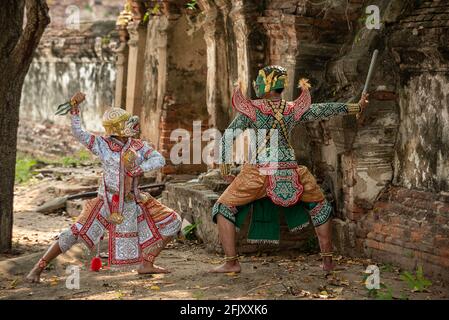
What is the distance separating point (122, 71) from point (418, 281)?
8017mm

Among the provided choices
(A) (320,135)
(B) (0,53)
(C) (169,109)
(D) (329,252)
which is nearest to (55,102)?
(C) (169,109)

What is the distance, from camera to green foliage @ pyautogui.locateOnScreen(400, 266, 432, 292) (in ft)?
18.3

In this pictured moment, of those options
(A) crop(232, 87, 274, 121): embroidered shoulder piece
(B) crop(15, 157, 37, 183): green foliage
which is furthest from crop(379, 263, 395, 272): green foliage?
(B) crop(15, 157, 37, 183): green foliage

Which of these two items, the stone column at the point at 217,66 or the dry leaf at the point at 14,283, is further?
the stone column at the point at 217,66

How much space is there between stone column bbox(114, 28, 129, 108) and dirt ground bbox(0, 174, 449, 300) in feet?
17.7

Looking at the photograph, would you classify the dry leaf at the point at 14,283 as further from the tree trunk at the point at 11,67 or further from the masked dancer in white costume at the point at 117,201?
the tree trunk at the point at 11,67

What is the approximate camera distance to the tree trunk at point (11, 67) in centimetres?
749

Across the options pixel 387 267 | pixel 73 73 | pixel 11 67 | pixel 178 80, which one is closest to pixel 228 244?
pixel 387 267

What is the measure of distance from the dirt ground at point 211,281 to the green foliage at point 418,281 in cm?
4

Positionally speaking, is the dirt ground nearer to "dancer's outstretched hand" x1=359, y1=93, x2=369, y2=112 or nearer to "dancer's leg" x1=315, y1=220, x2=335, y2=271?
"dancer's leg" x1=315, y1=220, x2=335, y2=271

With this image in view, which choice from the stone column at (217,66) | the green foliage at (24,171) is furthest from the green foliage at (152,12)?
the green foliage at (24,171)

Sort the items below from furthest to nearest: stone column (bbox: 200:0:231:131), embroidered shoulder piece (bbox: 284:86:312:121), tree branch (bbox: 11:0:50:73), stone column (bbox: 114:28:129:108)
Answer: stone column (bbox: 114:28:129:108) → stone column (bbox: 200:0:231:131) → tree branch (bbox: 11:0:50:73) → embroidered shoulder piece (bbox: 284:86:312:121)

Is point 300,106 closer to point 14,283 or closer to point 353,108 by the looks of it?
point 353,108
